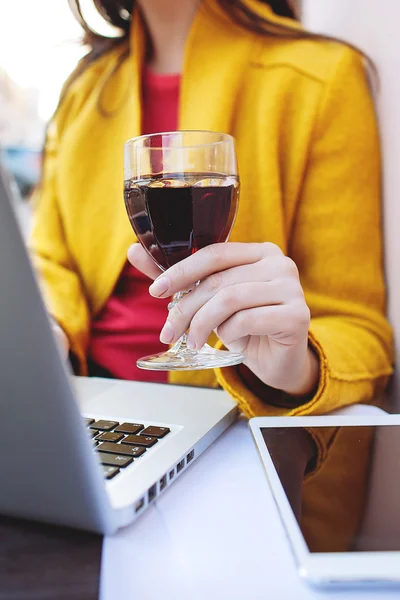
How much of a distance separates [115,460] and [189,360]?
0.55 ft

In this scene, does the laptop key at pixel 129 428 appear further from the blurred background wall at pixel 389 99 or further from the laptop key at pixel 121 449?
the blurred background wall at pixel 389 99

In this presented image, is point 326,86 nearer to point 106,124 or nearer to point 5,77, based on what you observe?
point 106,124

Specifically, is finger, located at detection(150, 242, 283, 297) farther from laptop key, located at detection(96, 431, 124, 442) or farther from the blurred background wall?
the blurred background wall

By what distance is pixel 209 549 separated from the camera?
1.04ft

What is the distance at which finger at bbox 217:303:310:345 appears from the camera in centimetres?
46

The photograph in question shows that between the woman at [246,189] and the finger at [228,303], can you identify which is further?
the woman at [246,189]

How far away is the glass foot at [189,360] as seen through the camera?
49 centimetres

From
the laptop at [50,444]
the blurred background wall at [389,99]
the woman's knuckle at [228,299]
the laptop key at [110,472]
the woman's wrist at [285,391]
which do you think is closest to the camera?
the laptop at [50,444]

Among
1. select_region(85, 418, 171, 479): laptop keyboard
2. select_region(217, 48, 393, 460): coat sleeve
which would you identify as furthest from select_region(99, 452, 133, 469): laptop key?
select_region(217, 48, 393, 460): coat sleeve

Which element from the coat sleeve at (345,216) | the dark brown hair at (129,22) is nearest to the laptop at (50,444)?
the coat sleeve at (345,216)

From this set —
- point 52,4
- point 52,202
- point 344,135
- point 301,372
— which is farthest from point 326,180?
point 52,4

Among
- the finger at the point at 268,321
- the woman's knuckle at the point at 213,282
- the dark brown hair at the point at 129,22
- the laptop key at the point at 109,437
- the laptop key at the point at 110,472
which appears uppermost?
the dark brown hair at the point at 129,22

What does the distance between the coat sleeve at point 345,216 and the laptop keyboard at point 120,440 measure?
1.14 ft

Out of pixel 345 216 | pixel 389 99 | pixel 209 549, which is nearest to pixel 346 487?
pixel 209 549
